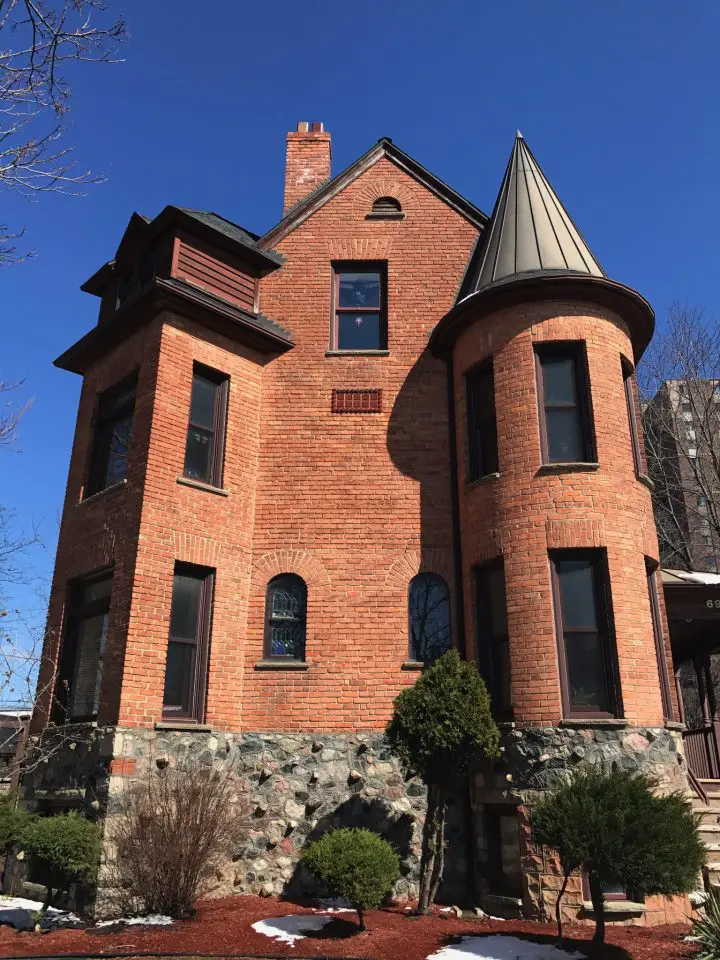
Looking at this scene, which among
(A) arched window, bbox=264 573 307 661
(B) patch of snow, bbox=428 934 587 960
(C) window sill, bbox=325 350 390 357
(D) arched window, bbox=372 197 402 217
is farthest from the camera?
(D) arched window, bbox=372 197 402 217

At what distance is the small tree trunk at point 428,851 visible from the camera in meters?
9.36

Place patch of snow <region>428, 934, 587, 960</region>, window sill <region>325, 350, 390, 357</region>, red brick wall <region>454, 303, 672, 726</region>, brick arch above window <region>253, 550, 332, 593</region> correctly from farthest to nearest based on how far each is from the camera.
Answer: window sill <region>325, 350, 390, 357</region>
brick arch above window <region>253, 550, 332, 593</region>
red brick wall <region>454, 303, 672, 726</region>
patch of snow <region>428, 934, 587, 960</region>

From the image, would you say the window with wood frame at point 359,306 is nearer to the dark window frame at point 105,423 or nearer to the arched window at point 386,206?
the arched window at point 386,206

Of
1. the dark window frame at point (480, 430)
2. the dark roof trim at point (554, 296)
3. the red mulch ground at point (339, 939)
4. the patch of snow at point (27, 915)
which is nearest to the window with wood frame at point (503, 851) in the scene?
the red mulch ground at point (339, 939)

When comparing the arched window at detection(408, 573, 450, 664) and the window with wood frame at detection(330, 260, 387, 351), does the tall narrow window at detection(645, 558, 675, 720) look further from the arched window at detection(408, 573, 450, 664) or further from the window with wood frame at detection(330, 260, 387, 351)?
the window with wood frame at detection(330, 260, 387, 351)

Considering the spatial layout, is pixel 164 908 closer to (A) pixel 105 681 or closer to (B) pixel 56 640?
(A) pixel 105 681

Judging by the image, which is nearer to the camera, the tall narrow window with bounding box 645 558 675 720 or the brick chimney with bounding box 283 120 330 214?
the tall narrow window with bounding box 645 558 675 720

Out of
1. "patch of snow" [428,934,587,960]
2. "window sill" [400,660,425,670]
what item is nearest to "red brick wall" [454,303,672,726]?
"window sill" [400,660,425,670]

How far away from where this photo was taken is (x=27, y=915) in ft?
32.0

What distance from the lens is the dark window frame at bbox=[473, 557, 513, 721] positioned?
35.5 ft

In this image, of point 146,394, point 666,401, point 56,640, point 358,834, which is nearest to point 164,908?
point 358,834

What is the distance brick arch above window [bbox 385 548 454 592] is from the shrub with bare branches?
4164mm

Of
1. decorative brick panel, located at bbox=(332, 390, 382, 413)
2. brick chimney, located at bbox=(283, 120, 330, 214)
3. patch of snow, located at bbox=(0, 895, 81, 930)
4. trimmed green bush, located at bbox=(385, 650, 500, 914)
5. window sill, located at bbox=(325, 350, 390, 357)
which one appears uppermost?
brick chimney, located at bbox=(283, 120, 330, 214)

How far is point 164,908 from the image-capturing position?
366 inches
